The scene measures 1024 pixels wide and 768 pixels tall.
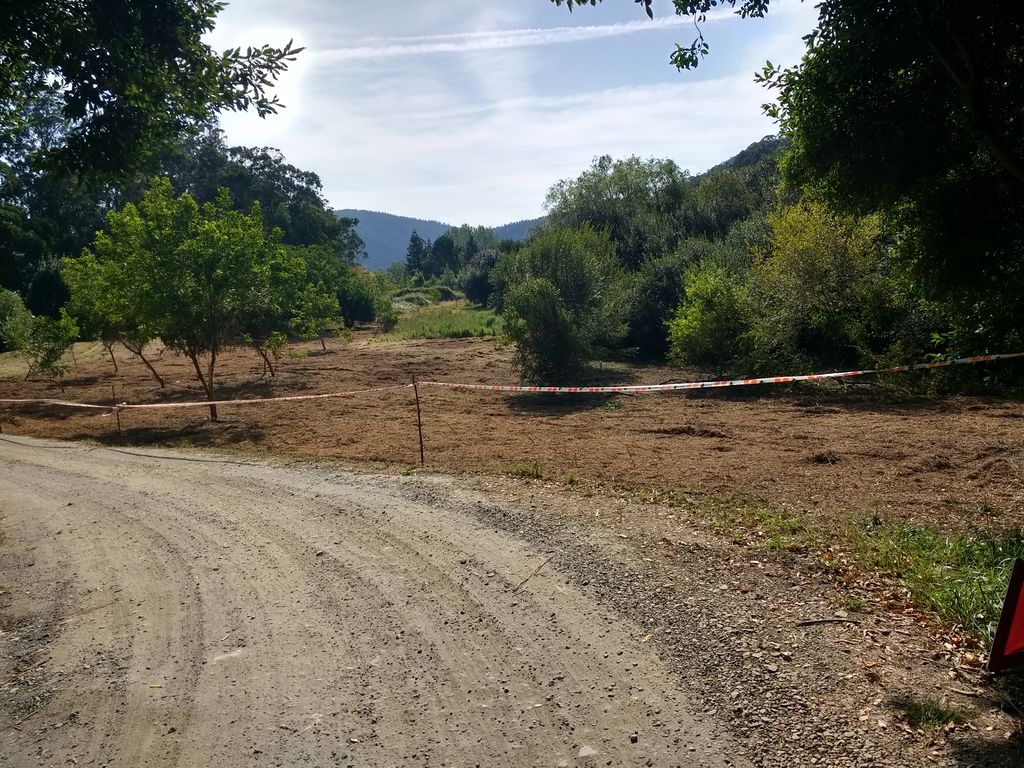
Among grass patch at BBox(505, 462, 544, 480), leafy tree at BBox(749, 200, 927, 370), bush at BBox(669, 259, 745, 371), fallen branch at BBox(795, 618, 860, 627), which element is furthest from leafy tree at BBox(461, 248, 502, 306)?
fallen branch at BBox(795, 618, 860, 627)

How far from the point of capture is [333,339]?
44.8 meters

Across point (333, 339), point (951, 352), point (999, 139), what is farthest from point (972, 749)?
point (333, 339)

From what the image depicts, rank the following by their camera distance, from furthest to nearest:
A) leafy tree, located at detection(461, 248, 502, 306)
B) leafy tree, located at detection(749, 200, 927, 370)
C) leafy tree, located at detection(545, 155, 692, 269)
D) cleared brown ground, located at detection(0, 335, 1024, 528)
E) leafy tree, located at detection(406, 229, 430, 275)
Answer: leafy tree, located at detection(406, 229, 430, 275)
leafy tree, located at detection(461, 248, 502, 306)
leafy tree, located at detection(545, 155, 692, 269)
leafy tree, located at detection(749, 200, 927, 370)
cleared brown ground, located at detection(0, 335, 1024, 528)

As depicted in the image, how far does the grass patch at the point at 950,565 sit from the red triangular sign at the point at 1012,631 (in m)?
0.43

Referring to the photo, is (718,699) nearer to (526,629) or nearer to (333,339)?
(526,629)

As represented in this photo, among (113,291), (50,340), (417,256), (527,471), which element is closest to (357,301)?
(50,340)

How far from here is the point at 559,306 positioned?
21.5 meters

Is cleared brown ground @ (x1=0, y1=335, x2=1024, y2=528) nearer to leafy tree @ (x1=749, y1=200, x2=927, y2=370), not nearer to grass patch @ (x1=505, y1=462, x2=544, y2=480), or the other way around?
grass patch @ (x1=505, y1=462, x2=544, y2=480)

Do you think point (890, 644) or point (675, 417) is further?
point (675, 417)

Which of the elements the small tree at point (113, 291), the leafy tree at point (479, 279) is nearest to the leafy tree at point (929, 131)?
the small tree at point (113, 291)

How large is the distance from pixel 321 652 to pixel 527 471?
4.82 m

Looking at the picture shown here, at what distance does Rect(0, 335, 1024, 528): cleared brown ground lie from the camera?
26.7 ft

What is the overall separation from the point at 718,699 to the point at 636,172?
4519 centimetres

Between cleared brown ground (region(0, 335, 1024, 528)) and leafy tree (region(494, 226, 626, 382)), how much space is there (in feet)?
5.71
